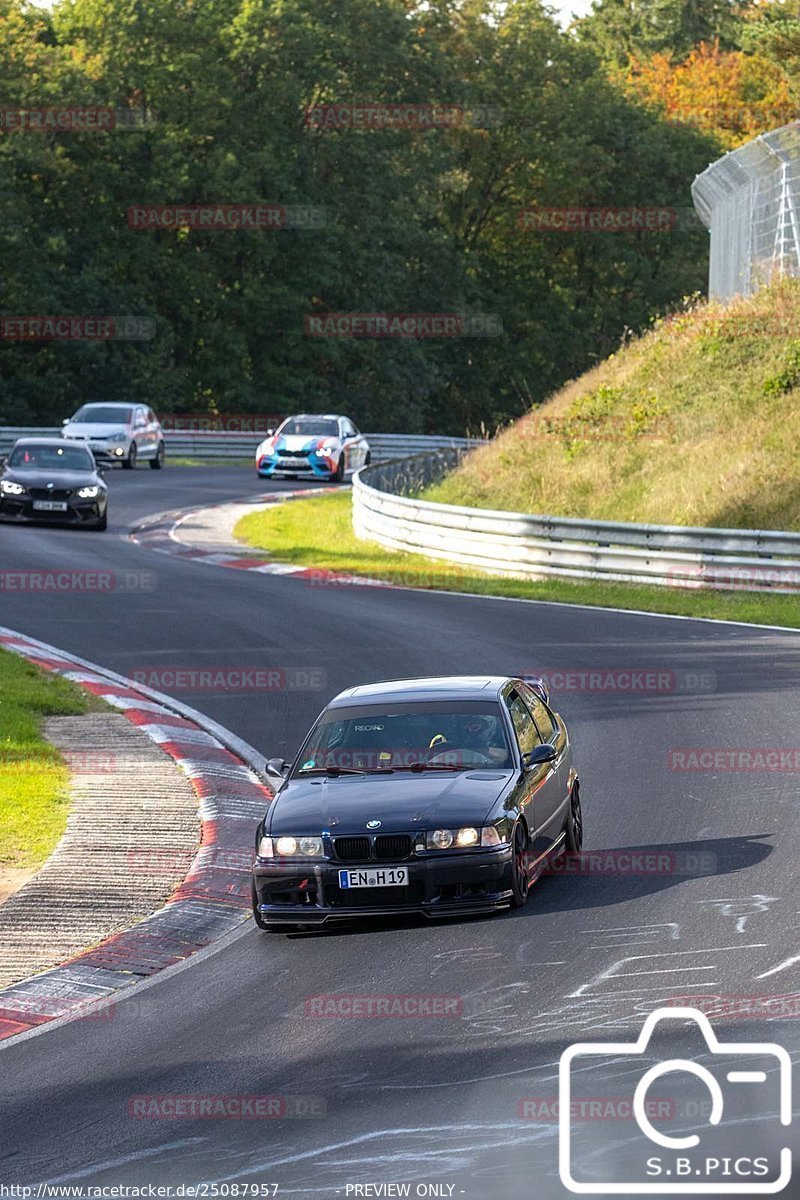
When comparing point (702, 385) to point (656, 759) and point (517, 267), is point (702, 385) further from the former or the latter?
point (517, 267)

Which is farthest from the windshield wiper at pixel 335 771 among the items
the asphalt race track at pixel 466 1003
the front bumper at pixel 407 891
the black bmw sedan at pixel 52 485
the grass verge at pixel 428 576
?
the black bmw sedan at pixel 52 485

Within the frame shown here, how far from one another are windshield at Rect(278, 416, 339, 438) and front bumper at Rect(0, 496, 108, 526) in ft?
45.9

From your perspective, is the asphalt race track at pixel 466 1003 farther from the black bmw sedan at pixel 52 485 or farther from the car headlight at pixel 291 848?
the black bmw sedan at pixel 52 485

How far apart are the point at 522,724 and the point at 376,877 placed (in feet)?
6.35

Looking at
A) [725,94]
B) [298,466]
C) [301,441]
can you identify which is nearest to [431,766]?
[298,466]

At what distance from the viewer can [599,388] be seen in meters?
38.3

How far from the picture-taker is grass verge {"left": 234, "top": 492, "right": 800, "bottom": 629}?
24719 mm

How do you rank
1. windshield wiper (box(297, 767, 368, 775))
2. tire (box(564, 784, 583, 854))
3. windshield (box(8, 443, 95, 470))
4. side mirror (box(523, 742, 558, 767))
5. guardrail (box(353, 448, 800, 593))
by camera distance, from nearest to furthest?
1. side mirror (box(523, 742, 558, 767))
2. windshield wiper (box(297, 767, 368, 775))
3. tire (box(564, 784, 583, 854))
4. guardrail (box(353, 448, 800, 593))
5. windshield (box(8, 443, 95, 470))

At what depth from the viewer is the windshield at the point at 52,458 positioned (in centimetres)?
3228

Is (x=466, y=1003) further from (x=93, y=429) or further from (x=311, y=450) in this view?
(x=93, y=429)

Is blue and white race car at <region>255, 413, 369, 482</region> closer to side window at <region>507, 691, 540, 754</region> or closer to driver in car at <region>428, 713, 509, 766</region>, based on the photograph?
side window at <region>507, 691, 540, 754</region>

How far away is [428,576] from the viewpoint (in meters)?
28.7

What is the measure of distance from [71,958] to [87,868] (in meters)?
1.82

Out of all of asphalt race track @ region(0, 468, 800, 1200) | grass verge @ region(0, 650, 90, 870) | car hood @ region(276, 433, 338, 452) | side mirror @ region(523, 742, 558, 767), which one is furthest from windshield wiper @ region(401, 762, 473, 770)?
car hood @ region(276, 433, 338, 452)
